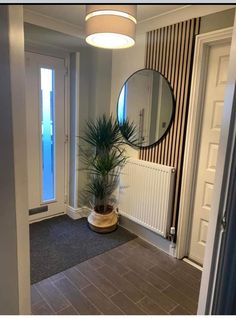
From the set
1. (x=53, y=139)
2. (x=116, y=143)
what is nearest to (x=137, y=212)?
(x=116, y=143)

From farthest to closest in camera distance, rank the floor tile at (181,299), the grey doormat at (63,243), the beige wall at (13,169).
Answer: the grey doormat at (63,243), the floor tile at (181,299), the beige wall at (13,169)

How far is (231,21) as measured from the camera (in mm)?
1831

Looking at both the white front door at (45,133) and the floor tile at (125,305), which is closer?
the floor tile at (125,305)

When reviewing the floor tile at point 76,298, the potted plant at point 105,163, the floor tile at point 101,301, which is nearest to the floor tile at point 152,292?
the floor tile at point 101,301

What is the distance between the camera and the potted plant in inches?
108

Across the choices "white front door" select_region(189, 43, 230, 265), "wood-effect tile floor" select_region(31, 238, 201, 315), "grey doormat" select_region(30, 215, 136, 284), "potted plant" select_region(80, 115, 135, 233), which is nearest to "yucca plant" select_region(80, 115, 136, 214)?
"potted plant" select_region(80, 115, 135, 233)

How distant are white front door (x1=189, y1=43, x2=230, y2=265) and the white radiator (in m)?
0.28

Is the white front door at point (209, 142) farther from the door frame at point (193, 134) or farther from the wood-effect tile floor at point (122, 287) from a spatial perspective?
the wood-effect tile floor at point (122, 287)

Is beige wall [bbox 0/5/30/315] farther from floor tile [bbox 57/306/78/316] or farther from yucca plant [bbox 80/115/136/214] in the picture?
yucca plant [bbox 80/115/136/214]

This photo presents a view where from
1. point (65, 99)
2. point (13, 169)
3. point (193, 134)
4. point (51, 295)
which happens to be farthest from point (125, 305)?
point (65, 99)

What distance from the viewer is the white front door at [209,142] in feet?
6.69

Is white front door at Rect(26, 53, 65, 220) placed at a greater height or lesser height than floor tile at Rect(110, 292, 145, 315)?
greater

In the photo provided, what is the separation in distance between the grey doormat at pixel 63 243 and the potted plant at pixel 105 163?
0.16 m

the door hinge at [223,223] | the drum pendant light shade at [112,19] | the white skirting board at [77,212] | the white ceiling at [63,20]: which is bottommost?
the white skirting board at [77,212]
